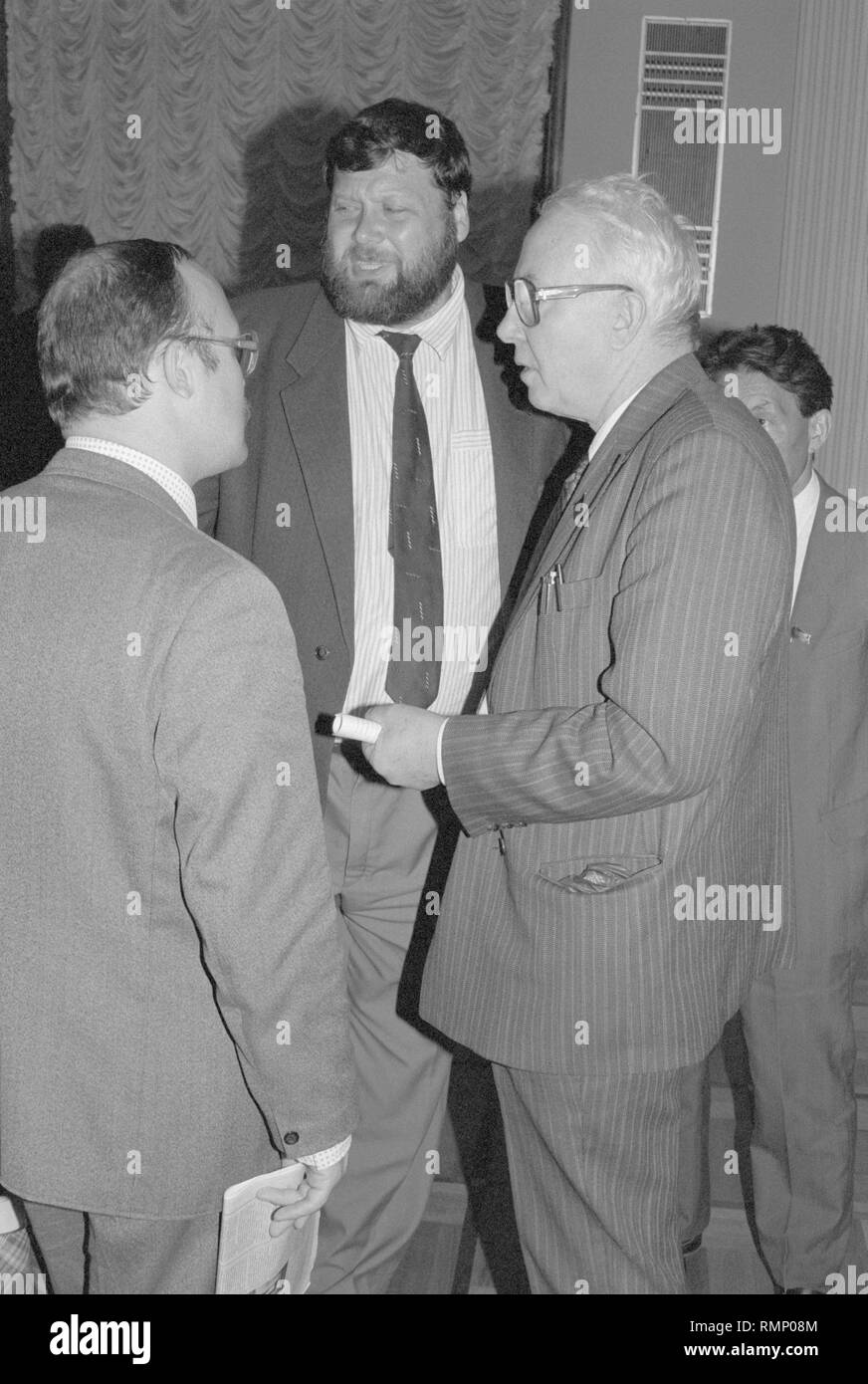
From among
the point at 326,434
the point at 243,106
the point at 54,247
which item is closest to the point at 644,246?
Answer: the point at 326,434

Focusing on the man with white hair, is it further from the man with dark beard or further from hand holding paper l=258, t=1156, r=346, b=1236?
the man with dark beard

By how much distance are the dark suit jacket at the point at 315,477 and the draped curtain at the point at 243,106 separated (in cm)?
430

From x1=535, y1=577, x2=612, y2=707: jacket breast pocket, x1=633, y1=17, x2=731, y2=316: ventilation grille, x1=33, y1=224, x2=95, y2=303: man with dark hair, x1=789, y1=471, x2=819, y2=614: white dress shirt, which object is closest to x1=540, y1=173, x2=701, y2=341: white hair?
x1=535, y1=577, x2=612, y2=707: jacket breast pocket

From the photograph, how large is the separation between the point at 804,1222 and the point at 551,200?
1702mm

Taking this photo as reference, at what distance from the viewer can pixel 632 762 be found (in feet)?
4.39

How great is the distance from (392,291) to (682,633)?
94cm

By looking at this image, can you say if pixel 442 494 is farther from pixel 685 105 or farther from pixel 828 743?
pixel 685 105

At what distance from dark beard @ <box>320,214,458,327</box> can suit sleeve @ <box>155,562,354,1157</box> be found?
947mm

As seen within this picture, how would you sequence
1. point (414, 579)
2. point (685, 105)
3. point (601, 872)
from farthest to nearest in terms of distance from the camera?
point (685, 105)
point (414, 579)
point (601, 872)

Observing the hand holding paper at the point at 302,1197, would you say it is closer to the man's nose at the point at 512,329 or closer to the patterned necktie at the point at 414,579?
the patterned necktie at the point at 414,579

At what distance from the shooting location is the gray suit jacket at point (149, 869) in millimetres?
1161

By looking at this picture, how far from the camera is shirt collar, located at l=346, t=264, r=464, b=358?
2064mm
